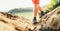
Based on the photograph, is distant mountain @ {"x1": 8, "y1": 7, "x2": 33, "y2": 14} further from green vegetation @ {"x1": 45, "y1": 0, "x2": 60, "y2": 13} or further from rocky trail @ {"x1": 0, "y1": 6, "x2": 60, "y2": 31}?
green vegetation @ {"x1": 45, "y1": 0, "x2": 60, "y2": 13}

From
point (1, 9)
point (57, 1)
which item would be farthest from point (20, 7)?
point (57, 1)

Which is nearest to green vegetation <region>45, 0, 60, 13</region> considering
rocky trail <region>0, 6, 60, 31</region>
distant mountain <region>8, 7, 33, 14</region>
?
rocky trail <region>0, 6, 60, 31</region>

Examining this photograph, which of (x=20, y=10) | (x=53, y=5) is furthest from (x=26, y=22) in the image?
(x=53, y=5)

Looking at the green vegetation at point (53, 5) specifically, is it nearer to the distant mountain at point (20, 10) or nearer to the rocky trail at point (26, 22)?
the rocky trail at point (26, 22)

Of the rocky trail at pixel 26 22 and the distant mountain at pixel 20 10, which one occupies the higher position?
the distant mountain at pixel 20 10

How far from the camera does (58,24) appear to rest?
1555mm

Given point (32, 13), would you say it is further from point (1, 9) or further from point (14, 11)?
point (1, 9)

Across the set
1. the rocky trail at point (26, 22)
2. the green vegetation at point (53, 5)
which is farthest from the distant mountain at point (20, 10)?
the green vegetation at point (53, 5)

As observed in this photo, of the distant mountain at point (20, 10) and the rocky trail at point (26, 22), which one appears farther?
the distant mountain at point (20, 10)

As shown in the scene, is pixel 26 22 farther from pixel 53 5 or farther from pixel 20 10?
pixel 53 5

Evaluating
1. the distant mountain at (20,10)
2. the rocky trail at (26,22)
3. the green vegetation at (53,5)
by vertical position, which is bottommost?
the rocky trail at (26,22)

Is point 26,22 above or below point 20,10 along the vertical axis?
below

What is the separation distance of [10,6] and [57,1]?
0.43m

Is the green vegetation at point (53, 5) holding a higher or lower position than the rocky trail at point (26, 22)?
higher
